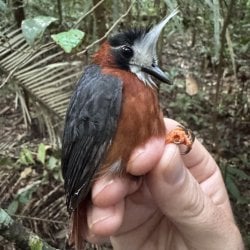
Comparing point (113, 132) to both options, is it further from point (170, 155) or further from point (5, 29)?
point (5, 29)

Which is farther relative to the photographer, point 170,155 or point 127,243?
point 127,243

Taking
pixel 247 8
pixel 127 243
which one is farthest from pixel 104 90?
pixel 247 8

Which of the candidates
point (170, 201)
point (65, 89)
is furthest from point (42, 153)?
point (170, 201)

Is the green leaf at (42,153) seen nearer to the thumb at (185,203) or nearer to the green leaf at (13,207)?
the green leaf at (13,207)

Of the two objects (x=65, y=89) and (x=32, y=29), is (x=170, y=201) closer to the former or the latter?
(x=32, y=29)

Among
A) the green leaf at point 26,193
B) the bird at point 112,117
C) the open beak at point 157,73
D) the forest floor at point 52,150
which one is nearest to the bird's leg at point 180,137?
the bird at point 112,117
